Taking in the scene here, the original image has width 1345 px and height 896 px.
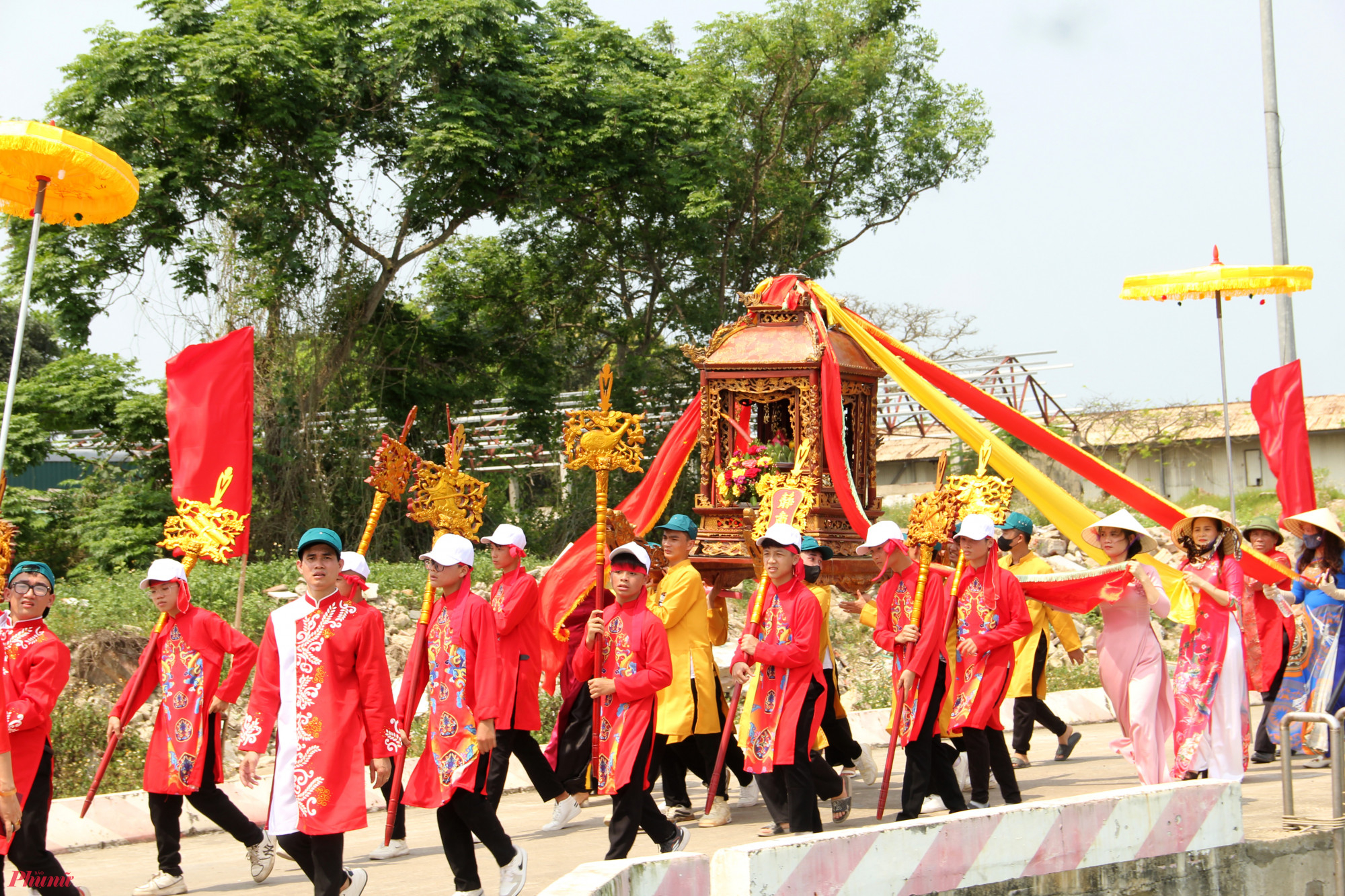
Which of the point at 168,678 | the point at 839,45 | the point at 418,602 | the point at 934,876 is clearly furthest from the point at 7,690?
the point at 839,45

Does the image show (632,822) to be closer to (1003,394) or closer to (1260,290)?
(1260,290)

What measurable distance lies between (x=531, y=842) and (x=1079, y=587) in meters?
3.40

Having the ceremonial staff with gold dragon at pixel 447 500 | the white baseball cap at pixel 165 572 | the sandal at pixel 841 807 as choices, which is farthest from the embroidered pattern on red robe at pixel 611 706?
the white baseball cap at pixel 165 572

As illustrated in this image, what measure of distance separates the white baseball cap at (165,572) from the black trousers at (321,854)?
1.82 m

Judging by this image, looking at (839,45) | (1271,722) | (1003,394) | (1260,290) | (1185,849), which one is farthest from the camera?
(1003,394)

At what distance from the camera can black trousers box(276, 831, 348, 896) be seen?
5.41m

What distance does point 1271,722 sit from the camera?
9.88m

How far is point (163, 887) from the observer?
644cm

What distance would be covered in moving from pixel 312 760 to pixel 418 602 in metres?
8.68

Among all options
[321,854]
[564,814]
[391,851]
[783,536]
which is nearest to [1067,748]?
[564,814]

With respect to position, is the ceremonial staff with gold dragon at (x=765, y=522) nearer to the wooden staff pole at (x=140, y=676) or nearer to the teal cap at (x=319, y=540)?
the teal cap at (x=319, y=540)

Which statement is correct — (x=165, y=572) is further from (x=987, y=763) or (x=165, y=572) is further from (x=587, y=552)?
(x=987, y=763)

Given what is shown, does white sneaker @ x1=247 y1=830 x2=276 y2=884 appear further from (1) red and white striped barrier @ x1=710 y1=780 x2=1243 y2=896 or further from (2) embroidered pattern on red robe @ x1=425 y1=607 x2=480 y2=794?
(1) red and white striped barrier @ x1=710 y1=780 x2=1243 y2=896

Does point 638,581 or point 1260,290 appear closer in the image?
point 638,581
